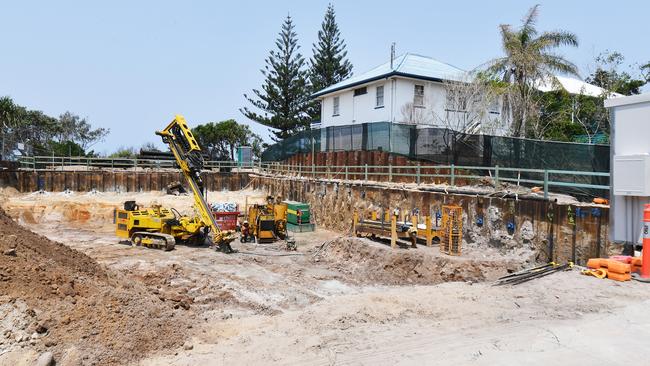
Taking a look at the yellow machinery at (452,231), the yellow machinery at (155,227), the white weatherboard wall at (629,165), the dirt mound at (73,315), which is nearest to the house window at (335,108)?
the yellow machinery at (155,227)

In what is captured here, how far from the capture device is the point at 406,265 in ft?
45.8

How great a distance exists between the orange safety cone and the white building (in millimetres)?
18289

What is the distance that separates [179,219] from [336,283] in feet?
28.3

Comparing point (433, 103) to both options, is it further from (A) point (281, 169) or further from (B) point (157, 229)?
(B) point (157, 229)

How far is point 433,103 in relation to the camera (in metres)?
28.8

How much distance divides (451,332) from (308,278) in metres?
7.46

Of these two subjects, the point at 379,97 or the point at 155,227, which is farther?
the point at 379,97

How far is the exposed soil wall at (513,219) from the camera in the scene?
10938 millimetres

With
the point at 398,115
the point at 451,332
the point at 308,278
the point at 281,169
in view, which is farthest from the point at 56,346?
the point at 281,169

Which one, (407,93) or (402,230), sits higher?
(407,93)

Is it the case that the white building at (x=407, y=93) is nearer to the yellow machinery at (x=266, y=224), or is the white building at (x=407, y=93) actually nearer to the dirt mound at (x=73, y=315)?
the yellow machinery at (x=266, y=224)

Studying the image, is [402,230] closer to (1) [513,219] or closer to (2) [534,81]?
(1) [513,219]

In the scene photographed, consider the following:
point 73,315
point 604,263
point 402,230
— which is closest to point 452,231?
point 402,230

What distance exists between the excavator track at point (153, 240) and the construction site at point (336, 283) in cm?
9
